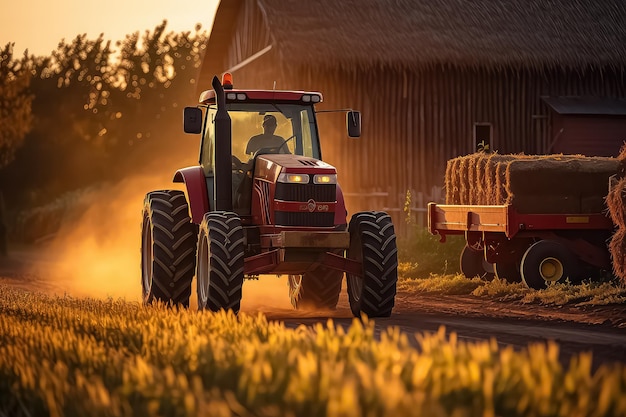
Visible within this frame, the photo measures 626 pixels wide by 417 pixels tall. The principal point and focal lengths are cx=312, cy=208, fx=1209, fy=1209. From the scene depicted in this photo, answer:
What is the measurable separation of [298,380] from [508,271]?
534 inches

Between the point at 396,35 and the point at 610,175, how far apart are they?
1092 centimetres

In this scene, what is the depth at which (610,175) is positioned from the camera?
17.6 m

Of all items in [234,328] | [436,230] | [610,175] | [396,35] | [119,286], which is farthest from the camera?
[396,35]

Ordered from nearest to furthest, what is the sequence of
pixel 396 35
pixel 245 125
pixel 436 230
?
pixel 245 125 < pixel 436 230 < pixel 396 35

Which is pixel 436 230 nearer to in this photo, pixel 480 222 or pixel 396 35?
pixel 480 222

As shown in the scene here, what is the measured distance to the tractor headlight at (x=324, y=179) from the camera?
42.9ft

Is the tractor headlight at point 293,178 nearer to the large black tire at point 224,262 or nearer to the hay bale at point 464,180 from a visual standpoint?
the large black tire at point 224,262

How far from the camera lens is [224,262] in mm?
12266

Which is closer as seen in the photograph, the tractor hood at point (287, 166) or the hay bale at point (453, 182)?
the tractor hood at point (287, 166)

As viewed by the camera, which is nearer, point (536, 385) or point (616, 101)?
point (536, 385)

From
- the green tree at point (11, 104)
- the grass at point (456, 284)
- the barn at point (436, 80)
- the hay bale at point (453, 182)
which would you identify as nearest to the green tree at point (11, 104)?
the green tree at point (11, 104)

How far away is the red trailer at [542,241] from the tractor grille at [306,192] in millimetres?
4510

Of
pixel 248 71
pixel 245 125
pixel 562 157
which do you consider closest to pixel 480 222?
pixel 562 157

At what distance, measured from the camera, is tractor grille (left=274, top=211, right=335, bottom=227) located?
1301cm
